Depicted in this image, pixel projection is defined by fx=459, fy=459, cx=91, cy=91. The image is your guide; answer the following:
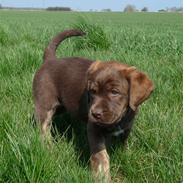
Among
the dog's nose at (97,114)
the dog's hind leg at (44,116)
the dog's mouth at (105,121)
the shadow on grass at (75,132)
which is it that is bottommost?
the shadow on grass at (75,132)

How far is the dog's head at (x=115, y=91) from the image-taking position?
3.95m

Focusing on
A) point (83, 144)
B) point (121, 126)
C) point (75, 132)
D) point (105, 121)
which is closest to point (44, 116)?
point (75, 132)

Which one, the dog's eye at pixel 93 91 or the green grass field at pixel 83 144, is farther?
the dog's eye at pixel 93 91

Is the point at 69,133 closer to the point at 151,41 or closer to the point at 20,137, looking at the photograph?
the point at 20,137

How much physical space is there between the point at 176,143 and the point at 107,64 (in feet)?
3.45

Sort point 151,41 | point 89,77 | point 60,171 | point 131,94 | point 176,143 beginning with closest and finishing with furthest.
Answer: point 60,171
point 176,143
point 131,94
point 89,77
point 151,41

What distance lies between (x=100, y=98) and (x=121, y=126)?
0.47m

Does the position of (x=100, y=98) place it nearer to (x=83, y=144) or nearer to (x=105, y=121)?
(x=105, y=121)

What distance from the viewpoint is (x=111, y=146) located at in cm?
464

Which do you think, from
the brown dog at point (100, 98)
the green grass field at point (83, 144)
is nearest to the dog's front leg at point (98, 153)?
the brown dog at point (100, 98)

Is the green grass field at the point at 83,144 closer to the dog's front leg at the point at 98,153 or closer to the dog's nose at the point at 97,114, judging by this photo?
the dog's front leg at the point at 98,153

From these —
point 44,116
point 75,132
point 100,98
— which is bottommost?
point 75,132

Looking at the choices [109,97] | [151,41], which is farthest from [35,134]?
[151,41]

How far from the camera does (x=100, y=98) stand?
13.2 ft
